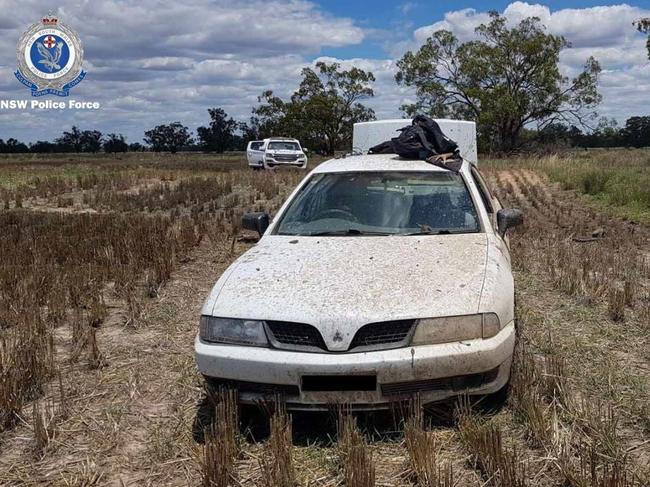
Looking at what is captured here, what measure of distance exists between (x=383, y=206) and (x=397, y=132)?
5.34 metres

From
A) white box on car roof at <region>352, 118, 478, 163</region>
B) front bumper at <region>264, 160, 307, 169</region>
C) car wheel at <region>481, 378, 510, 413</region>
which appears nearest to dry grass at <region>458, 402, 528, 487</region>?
car wheel at <region>481, 378, 510, 413</region>

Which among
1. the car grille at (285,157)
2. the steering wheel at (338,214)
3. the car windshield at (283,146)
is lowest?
the steering wheel at (338,214)

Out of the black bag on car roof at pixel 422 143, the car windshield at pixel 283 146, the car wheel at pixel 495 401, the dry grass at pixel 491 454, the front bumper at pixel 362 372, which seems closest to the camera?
the dry grass at pixel 491 454

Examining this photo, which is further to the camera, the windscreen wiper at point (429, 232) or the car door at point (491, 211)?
the car door at point (491, 211)

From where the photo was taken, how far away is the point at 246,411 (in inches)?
156

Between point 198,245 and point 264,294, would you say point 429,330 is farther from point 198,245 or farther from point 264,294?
point 198,245

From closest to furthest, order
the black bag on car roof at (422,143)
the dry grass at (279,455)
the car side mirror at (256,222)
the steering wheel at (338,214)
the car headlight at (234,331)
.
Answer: the dry grass at (279,455) → the car headlight at (234,331) → the steering wheel at (338,214) → the car side mirror at (256,222) → the black bag on car roof at (422,143)

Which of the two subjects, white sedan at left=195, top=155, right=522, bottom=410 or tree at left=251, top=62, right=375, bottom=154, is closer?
white sedan at left=195, top=155, right=522, bottom=410

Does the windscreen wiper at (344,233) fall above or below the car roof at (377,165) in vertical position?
below

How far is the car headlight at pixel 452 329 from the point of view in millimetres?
3477

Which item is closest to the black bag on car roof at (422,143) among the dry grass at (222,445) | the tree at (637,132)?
the dry grass at (222,445)

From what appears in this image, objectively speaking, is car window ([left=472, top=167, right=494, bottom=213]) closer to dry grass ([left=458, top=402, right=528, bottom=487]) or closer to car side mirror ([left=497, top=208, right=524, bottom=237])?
car side mirror ([left=497, top=208, right=524, bottom=237])

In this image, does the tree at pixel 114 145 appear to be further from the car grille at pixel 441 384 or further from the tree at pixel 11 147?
the car grille at pixel 441 384

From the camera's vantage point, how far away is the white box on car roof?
10.3m
